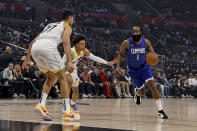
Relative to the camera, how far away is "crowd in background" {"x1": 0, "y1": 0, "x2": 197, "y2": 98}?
1459 centimetres

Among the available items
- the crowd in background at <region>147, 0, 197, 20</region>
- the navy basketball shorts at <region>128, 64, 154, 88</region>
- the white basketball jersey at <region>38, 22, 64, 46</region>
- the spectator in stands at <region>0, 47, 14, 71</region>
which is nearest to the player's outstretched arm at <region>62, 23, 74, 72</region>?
the white basketball jersey at <region>38, 22, 64, 46</region>

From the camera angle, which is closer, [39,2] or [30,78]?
[30,78]

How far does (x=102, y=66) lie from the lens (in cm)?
2034

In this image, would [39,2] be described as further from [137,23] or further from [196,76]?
[196,76]

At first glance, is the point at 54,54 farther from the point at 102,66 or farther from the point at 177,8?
the point at 177,8

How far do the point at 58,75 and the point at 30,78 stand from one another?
328 inches

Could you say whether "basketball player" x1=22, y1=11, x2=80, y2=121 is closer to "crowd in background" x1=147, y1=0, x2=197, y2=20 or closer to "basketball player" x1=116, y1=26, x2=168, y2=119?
"basketball player" x1=116, y1=26, x2=168, y2=119

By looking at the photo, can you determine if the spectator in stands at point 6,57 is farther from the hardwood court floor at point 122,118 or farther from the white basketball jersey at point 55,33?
the white basketball jersey at point 55,33

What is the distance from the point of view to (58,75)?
6.52 metres

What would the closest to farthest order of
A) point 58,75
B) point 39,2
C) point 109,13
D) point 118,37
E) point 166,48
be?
point 58,75
point 166,48
point 118,37
point 39,2
point 109,13

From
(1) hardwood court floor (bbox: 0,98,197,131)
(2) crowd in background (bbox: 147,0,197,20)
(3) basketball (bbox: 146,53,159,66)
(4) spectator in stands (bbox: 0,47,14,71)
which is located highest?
(2) crowd in background (bbox: 147,0,197,20)

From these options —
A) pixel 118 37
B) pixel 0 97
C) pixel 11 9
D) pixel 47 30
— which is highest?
pixel 11 9


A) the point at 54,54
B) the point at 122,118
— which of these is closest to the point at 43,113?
the point at 54,54

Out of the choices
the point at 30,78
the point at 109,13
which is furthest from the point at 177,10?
the point at 30,78
